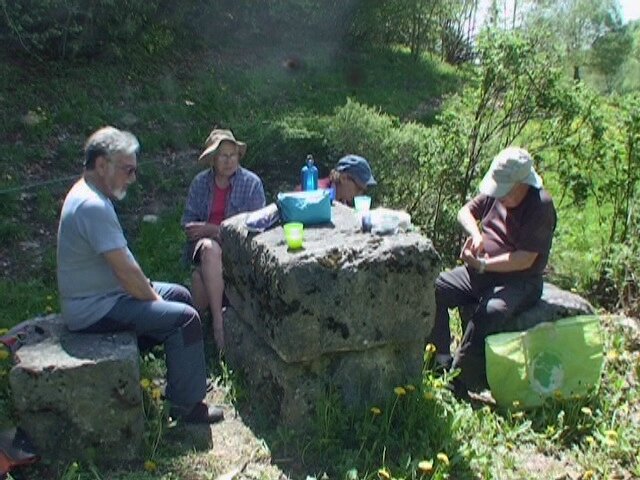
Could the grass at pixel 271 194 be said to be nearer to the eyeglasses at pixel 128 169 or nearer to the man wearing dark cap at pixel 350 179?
the eyeglasses at pixel 128 169

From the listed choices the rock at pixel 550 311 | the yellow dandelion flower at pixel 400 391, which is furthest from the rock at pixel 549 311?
the yellow dandelion flower at pixel 400 391

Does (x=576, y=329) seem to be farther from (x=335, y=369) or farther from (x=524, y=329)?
(x=335, y=369)

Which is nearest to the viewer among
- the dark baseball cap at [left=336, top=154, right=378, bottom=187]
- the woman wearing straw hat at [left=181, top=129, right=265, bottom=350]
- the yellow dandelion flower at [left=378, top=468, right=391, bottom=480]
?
the yellow dandelion flower at [left=378, top=468, right=391, bottom=480]

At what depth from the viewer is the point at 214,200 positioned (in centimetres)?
528

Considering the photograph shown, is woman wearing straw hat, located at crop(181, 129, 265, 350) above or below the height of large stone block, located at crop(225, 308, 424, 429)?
above

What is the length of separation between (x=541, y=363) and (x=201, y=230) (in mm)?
2224

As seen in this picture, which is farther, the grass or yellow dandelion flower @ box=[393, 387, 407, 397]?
yellow dandelion flower @ box=[393, 387, 407, 397]

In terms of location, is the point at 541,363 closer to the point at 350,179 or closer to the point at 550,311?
the point at 550,311

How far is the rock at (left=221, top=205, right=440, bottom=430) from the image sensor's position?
3.68 meters

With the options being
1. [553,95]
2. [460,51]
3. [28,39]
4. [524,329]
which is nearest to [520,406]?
[524,329]

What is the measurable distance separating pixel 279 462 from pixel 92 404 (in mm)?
884

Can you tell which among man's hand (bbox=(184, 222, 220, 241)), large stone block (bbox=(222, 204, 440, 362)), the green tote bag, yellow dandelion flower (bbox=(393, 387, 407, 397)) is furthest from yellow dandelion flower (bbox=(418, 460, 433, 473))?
man's hand (bbox=(184, 222, 220, 241))

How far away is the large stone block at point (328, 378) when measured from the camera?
12.5ft

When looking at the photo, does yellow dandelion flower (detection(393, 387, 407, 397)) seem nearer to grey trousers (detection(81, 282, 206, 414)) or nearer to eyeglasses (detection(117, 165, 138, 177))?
grey trousers (detection(81, 282, 206, 414))
